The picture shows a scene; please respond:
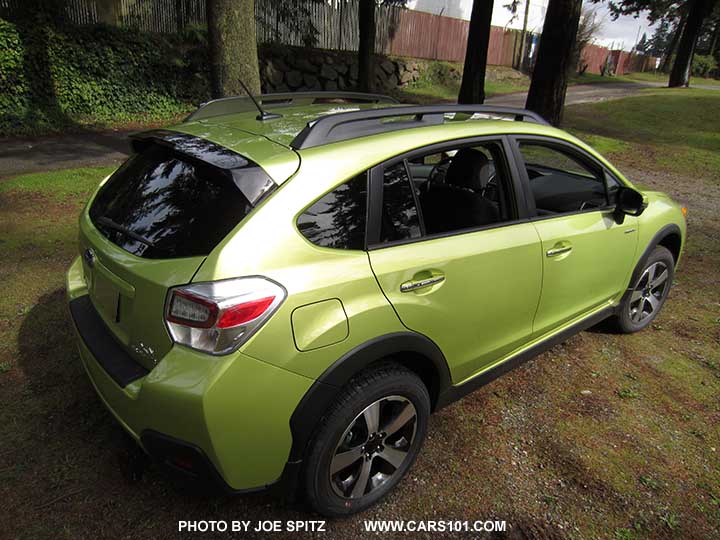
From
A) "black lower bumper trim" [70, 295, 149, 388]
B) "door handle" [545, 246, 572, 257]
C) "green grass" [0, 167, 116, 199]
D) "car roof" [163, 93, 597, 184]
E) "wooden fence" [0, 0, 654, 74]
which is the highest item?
"wooden fence" [0, 0, 654, 74]

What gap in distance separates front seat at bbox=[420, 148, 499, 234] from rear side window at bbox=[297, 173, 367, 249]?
0.49m

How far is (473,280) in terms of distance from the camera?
7.78ft

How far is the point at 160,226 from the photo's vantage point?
6.64ft

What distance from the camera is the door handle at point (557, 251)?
2747 millimetres

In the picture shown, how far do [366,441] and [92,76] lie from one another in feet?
44.3

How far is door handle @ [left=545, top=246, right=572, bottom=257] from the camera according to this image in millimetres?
2747

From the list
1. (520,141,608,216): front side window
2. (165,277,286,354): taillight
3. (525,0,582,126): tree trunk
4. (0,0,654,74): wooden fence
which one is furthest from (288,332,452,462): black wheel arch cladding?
(0,0,654,74): wooden fence

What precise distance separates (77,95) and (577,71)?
34221 millimetres

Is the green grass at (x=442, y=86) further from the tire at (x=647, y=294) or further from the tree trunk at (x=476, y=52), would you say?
the tire at (x=647, y=294)

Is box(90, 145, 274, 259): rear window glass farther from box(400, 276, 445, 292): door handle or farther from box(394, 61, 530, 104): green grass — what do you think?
box(394, 61, 530, 104): green grass

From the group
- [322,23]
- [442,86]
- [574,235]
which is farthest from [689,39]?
[574,235]

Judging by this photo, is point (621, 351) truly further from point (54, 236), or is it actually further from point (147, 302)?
point (54, 236)

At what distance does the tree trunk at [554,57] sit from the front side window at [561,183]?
20.2 feet

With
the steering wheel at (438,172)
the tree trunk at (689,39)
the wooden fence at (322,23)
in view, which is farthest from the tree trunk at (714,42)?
the steering wheel at (438,172)
